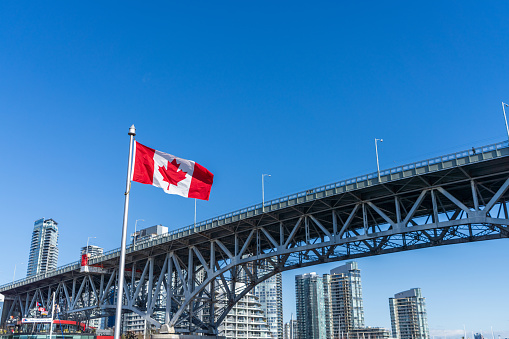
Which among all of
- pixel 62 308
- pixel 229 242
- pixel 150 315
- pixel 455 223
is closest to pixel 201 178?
pixel 455 223

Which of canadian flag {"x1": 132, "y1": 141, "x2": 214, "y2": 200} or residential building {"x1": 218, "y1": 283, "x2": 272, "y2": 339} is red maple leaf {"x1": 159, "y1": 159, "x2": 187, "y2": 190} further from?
residential building {"x1": 218, "y1": 283, "x2": 272, "y2": 339}

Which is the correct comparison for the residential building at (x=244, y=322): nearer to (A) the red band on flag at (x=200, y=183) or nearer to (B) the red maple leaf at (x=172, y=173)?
(A) the red band on flag at (x=200, y=183)

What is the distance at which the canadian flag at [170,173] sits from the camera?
77.6 ft

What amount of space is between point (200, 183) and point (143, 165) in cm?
338

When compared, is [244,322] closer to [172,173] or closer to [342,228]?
[342,228]

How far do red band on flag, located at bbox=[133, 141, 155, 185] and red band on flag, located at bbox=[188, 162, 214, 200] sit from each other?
2.39 metres

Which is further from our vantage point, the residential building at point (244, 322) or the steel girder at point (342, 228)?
the residential building at point (244, 322)

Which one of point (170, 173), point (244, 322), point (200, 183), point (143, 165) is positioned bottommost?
point (244, 322)

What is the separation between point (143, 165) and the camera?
77.8ft

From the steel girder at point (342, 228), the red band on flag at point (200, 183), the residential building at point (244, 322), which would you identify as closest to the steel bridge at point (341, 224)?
the steel girder at point (342, 228)

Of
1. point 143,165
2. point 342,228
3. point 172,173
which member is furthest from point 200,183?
point 342,228

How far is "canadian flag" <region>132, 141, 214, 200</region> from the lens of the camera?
2364 cm

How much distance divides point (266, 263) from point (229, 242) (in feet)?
27.1

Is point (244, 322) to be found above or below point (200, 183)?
below
